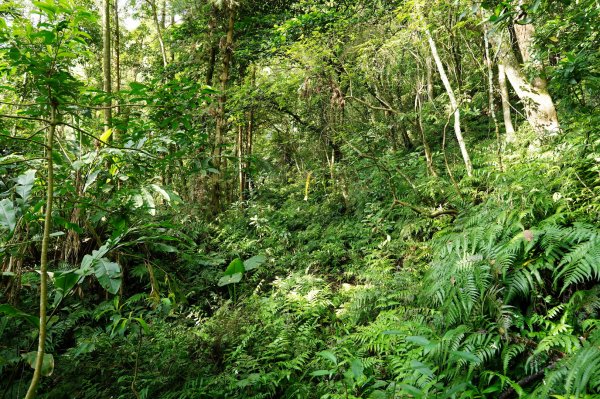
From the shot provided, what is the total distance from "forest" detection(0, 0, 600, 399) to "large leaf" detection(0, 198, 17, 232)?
0.4 inches

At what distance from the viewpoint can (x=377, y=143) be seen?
8062 mm

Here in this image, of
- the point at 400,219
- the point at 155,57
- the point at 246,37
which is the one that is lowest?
the point at 400,219

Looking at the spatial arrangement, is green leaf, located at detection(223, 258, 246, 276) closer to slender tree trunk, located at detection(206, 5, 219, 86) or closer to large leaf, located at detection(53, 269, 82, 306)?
large leaf, located at detection(53, 269, 82, 306)

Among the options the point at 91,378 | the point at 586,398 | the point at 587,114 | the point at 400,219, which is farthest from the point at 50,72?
the point at 587,114

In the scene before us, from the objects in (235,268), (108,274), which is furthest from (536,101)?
(108,274)

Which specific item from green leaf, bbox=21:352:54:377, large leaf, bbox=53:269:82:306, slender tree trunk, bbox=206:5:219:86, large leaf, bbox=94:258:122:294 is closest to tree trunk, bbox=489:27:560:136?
large leaf, bbox=94:258:122:294

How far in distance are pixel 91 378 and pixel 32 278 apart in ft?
4.76

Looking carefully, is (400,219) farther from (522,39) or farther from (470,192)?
(522,39)

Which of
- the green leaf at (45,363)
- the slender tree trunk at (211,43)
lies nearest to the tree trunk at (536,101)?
the green leaf at (45,363)

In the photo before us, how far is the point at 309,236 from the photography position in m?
6.42

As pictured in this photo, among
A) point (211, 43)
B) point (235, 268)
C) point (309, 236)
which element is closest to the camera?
point (235, 268)

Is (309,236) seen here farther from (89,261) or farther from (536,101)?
(89,261)

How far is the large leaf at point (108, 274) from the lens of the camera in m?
1.18

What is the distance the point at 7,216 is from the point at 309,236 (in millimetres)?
5313
